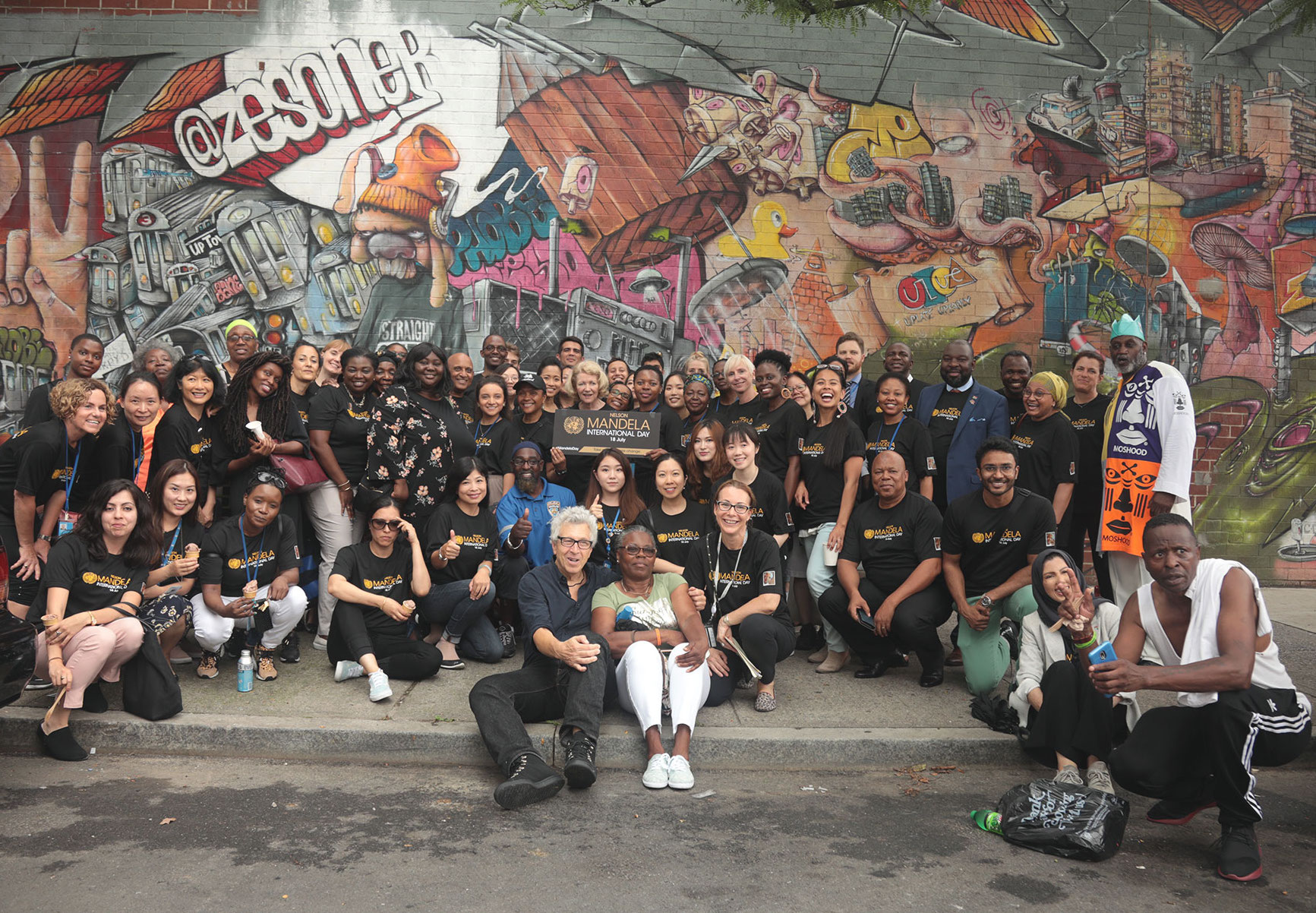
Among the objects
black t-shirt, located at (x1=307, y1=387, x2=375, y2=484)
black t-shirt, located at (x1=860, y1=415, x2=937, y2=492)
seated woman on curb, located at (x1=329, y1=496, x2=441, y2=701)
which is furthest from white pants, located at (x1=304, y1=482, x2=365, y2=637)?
black t-shirt, located at (x1=860, y1=415, x2=937, y2=492)

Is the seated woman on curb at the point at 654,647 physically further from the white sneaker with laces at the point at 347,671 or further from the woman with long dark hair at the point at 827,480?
the white sneaker with laces at the point at 347,671

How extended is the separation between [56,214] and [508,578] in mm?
6151

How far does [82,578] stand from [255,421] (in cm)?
164

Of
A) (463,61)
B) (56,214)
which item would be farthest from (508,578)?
(56,214)

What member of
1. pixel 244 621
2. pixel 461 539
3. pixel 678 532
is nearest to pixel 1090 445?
pixel 678 532

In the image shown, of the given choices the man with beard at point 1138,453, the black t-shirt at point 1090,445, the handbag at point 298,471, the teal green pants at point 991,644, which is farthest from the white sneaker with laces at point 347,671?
the black t-shirt at point 1090,445

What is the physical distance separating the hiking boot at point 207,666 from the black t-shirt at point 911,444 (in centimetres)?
457

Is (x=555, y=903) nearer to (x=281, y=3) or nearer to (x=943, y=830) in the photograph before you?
(x=943, y=830)

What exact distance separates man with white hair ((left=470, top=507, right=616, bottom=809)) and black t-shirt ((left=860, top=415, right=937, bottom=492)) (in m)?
2.51

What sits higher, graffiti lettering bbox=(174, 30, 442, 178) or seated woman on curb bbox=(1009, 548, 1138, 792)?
graffiti lettering bbox=(174, 30, 442, 178)

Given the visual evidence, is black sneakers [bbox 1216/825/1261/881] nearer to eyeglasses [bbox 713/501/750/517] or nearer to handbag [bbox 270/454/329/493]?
eyeglasses [bbox 713/501/750/517]

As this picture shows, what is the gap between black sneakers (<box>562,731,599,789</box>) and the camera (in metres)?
4.72

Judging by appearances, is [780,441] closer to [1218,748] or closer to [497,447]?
[497,447]

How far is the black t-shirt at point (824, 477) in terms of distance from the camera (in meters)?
6.95
